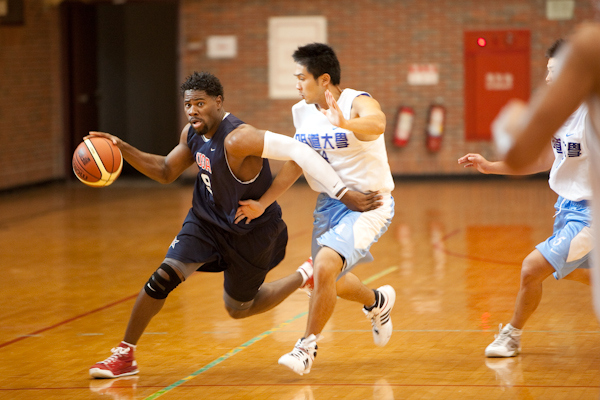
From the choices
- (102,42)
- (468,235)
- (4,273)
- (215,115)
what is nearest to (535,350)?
(215,115)

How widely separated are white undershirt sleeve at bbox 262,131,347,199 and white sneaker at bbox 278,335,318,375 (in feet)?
2.42

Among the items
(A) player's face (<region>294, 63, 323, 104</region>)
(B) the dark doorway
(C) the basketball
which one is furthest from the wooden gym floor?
(B) the dark doorway

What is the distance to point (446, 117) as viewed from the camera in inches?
495

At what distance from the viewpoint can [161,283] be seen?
12.6 feet

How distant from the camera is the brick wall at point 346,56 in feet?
40.2

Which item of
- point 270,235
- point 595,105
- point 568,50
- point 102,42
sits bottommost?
point 270,235

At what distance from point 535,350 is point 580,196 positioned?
922 mm

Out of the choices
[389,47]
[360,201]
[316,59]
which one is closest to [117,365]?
[360,201]

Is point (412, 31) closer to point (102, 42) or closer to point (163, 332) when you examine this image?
point (102, 42)

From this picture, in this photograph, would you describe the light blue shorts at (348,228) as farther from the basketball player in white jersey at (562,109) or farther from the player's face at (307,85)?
the basketball player in white jersey at (562,109)

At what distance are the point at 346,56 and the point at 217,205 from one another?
29.3 feet

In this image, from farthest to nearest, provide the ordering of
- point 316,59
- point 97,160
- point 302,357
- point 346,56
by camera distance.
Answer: point 346,56
point 97,160
point 316,59
point 302,357

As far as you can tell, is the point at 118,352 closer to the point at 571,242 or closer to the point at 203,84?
the point at 203,84

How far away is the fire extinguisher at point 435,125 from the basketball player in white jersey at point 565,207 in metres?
8.52
